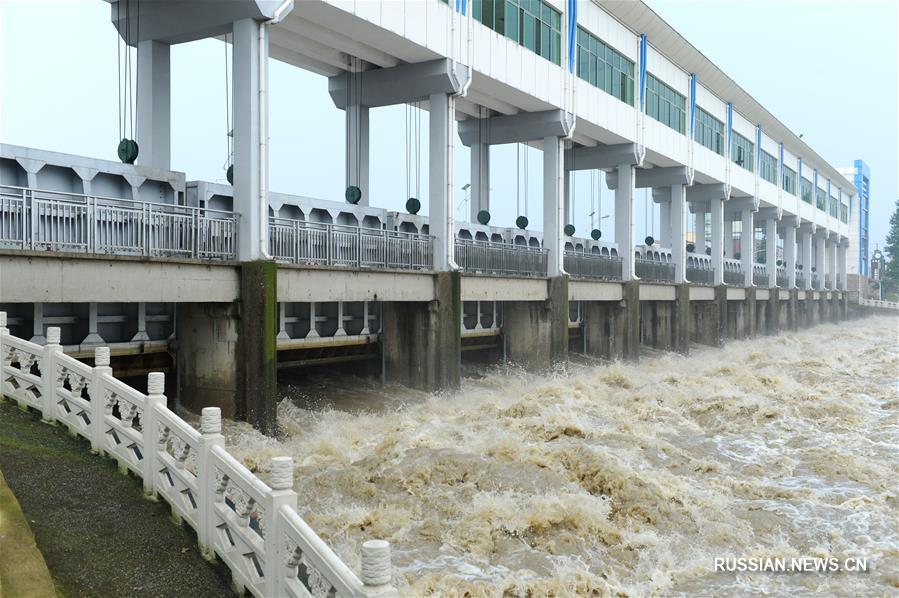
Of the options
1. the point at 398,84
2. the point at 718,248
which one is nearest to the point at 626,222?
the point at 718,248

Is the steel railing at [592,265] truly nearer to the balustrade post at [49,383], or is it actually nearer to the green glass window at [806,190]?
the balustrade post at [49,383]

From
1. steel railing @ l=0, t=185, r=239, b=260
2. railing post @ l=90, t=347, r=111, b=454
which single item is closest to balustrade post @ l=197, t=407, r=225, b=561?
railing post @ l=90, t=347, r=111, b=454

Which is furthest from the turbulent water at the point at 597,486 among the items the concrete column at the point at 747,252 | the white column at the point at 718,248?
the concrete column at the point at 747,252

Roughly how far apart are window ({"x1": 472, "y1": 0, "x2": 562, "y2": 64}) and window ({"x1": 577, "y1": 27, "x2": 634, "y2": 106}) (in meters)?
1.79

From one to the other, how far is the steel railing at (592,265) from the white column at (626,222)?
13.9 inches

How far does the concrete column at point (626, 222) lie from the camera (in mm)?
32688

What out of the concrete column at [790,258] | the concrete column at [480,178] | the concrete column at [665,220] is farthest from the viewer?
the concrete column at [790,258]

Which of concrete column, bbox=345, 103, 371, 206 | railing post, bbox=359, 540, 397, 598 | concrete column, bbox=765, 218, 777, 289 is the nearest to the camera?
railing post, bbox=359, 540, 397, 598

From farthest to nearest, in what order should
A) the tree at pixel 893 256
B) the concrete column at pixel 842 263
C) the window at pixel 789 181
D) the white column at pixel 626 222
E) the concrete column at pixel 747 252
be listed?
the tree at pixel 893 256 → the concrete column at pixel 842 263 → the window at pixel 789 181 → the concrete column at pixel 747 252 → the white column at pixel 626 222

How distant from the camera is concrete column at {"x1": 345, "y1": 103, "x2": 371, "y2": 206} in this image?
23.4 meters

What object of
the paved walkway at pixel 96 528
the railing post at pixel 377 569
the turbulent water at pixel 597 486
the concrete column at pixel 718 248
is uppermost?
the concrete column at pixel 718 248

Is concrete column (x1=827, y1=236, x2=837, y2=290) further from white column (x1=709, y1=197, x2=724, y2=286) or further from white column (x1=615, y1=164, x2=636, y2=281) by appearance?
white column (x1=615, y1=164, x2=636, y2=281)

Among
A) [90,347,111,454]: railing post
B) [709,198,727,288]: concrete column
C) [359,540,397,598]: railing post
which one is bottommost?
[359,540,397,598]: railing post

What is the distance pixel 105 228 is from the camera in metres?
13.0
